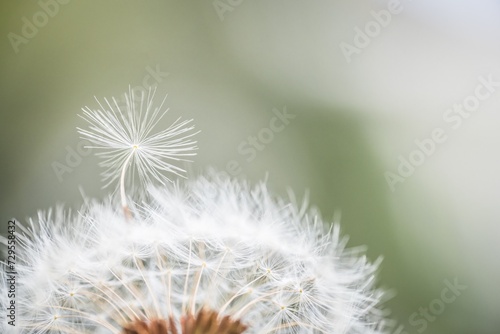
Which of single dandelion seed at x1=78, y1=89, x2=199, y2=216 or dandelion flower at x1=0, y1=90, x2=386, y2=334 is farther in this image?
single dandelion seed at x1=78, y1=89, x2=199, y2=216

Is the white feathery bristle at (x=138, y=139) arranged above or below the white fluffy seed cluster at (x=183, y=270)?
above

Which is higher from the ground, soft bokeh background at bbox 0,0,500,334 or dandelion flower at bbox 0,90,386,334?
soft bokeh background at bbox 0,0,500,334

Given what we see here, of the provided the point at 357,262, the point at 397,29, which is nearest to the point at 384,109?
the point at 397,29

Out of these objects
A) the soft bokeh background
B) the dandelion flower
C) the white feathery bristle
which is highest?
the soft bokeh background

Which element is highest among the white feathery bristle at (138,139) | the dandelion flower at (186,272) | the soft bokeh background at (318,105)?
the soft bokeh background at (318,105)

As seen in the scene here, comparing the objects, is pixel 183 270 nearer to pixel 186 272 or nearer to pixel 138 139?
pixel 186 272

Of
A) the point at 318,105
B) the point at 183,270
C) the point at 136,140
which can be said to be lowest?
the point at 183,270

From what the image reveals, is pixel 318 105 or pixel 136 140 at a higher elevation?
pixel 318 105

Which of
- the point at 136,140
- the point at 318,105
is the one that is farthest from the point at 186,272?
the point at 318,105
